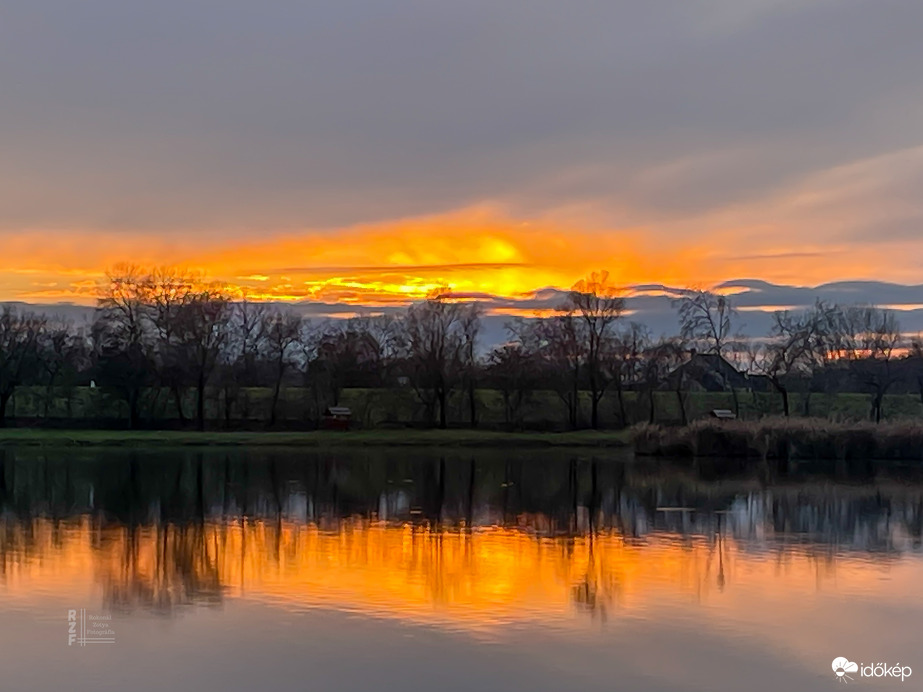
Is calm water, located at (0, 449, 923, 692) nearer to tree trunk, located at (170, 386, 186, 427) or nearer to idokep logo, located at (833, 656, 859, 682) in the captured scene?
idokep logo, located at (833, 656, 859, 682)

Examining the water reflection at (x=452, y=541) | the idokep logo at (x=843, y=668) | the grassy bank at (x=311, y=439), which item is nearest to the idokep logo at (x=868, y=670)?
the idokep logo at (x=843, y=668)

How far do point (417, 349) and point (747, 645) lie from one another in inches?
2244

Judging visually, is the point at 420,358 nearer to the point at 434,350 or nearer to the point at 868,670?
the point at 434,350

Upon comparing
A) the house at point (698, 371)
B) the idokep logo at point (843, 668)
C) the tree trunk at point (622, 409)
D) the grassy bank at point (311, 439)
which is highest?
the house at point (698, 371)

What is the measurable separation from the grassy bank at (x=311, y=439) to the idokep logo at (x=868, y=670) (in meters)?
43.1

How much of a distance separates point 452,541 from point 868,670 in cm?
985

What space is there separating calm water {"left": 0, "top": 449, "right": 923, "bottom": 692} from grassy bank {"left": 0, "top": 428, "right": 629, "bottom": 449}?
24.7 meters

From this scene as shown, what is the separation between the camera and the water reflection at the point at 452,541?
15281mm

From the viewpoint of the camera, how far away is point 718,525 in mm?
23359

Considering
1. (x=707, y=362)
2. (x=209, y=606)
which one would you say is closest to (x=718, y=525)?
(x=209, y=606)

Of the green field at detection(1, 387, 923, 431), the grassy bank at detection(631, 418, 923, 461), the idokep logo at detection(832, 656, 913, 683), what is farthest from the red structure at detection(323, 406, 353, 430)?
the idokep logo at detection(832, 656, 913, 683)

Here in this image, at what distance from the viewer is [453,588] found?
1580cm

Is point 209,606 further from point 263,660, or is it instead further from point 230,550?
point 230,550

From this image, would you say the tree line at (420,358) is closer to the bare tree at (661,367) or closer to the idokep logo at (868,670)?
the bare tree at (661,367)
